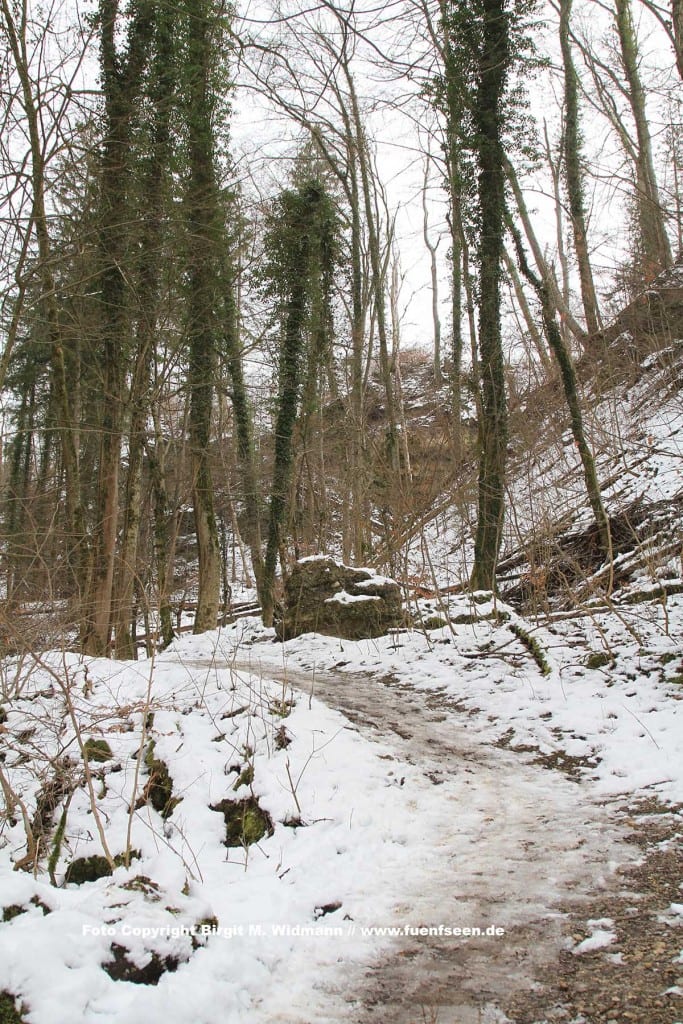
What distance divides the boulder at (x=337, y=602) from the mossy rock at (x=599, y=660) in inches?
164

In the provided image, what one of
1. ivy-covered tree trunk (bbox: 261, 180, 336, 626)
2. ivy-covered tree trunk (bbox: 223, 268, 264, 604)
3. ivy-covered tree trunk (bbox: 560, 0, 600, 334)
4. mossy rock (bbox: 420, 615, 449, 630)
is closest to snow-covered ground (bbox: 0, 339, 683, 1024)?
mossy rock (bbox: 420, 615, 449, 630)

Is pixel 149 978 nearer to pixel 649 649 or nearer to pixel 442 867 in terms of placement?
pixel 442 867

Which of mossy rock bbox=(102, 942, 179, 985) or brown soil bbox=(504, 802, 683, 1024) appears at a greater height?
mossy rock bbox=(102, 942, 179, 985)

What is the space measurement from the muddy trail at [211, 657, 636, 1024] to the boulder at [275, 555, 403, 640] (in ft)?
14.8

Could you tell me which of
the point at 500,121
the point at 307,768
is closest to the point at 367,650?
the point at 307,768

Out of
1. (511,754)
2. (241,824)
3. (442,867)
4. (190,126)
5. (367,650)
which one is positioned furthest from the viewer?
(190,126)

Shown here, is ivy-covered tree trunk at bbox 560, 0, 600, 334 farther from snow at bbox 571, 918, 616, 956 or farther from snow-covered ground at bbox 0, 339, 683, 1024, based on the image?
snow at bbox 571, 918, 616, 956

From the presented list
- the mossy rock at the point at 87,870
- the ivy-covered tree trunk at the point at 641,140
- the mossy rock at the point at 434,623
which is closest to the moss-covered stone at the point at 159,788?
the mossy rock at the point at 87,870

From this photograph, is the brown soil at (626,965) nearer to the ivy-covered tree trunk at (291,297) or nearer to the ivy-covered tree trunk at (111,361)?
the ivy-covered tree trunk at (111,361)

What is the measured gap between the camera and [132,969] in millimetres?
2578

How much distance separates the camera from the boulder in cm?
1038

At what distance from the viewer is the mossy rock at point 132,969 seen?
2.56 metres

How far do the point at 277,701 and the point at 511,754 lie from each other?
6.19 feet

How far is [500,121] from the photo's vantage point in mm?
10820
